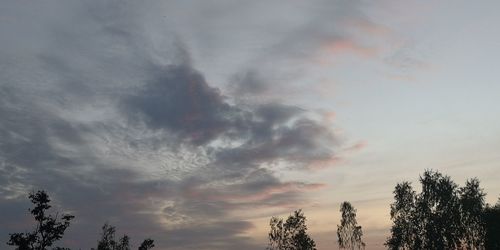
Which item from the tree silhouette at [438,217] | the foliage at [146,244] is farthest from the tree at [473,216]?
the foliage at [146,244]

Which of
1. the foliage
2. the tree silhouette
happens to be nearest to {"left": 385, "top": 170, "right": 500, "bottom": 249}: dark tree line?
the tree silhouette

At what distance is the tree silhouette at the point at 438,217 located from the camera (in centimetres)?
8644

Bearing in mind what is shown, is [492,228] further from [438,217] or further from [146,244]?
[146,244]

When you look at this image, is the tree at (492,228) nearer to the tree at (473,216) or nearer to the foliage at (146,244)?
the tree at (473,216)

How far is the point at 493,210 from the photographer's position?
90.3 meters

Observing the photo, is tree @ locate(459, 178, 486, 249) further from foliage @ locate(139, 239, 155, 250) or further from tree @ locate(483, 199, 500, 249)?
foliage @ locate(139, 239, 155, 250)

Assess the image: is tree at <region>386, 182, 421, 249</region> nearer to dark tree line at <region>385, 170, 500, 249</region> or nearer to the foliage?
dark tree line at <region>385, 170, 500, 249</region>

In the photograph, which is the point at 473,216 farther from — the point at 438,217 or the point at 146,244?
the point at 146,244

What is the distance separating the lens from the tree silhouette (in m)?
86.4

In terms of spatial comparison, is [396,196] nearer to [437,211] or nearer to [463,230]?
[437,211]

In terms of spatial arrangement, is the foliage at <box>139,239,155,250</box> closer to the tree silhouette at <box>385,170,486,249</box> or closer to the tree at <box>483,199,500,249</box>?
the tree silhouette at <box>385,170,486,249</box>

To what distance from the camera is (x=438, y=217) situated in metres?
86.9

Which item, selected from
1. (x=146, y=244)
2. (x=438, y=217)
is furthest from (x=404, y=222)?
(x=146, y=244)

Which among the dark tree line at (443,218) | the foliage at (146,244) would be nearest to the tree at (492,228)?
the dark tree line at (443,218)
